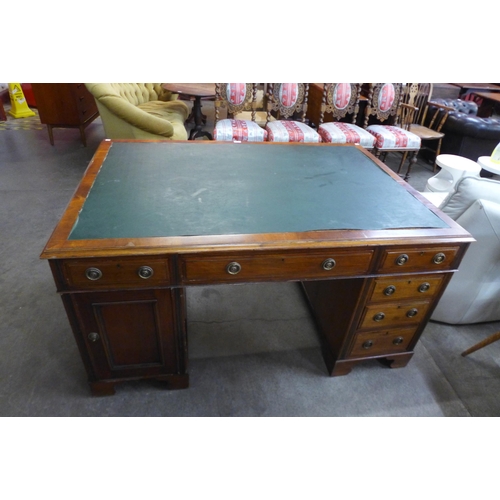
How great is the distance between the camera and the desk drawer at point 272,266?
1092 mm

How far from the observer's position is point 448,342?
70.2 inches

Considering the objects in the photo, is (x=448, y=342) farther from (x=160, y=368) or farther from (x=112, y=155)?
(x=112, y=155)

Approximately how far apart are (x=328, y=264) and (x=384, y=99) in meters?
2.81

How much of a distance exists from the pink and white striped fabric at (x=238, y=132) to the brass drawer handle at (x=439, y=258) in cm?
191

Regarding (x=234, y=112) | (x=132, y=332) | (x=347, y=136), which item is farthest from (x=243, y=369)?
(x=234, y=112)

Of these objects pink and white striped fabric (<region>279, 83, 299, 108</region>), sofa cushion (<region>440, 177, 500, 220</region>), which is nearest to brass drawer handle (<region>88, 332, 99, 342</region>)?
sofa cushion (<region>440, 177, 500, 220</region>)

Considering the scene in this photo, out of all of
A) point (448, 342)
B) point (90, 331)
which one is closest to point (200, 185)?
point (90, 331)

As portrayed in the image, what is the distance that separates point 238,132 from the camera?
276 cm

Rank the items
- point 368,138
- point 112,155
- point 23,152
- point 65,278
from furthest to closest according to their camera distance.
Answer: point 23,152, point 368,138, point 112,155, point 65,278

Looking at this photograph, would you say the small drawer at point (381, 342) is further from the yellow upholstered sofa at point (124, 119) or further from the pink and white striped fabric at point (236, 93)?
the pink and white striped fabric at point (236, 93)

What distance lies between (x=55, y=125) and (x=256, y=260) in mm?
3724

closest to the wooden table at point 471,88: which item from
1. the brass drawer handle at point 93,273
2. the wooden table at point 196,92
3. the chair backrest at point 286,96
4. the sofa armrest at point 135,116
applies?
the chair backrest at point 286,96

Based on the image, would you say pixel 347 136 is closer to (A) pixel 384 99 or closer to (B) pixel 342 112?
(B) pixel 342 112

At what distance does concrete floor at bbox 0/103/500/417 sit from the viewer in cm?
143
